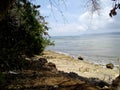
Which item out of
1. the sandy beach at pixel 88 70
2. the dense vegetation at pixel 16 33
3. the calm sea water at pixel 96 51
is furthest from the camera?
the calm sea water at pixel 96 51

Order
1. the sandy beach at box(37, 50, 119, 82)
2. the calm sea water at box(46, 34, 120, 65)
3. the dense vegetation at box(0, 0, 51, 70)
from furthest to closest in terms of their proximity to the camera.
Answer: the calm sea water at box(46, 34, 120, 65), the sandy beach at box(37, 50, 119, 82), the dense vegetation at box(0, 0, 51, 70)

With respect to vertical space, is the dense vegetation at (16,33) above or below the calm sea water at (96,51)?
above

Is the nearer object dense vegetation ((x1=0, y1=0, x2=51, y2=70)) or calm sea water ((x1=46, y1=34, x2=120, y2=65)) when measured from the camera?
dense vegetation ((x1=0, y1=0, x2=51, y2=70))

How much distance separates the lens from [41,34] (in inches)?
999

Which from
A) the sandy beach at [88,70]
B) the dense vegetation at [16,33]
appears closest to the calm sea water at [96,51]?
the sandy beach at [88,70]

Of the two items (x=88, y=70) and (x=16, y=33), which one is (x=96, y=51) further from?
(x=16, y=33)

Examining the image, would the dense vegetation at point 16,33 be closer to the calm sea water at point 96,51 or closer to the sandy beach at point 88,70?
the sandy beach at point 88,70

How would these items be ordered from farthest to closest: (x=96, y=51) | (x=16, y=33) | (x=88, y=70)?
(x=96, y=51), (x=88, y=70), (x=16, y=33)

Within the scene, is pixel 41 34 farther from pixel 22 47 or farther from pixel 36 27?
pixel 22 47

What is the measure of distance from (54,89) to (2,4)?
10.6 feet

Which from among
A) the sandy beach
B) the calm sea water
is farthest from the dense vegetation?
the calm sea water

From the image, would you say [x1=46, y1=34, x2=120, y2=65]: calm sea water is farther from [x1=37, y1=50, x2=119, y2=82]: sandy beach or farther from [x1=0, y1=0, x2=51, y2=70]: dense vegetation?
[x1=0, y1=0, x2=51, y2=70]: dense vegetation

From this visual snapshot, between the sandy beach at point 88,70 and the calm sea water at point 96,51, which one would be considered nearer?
the sandy beach at point 88,70

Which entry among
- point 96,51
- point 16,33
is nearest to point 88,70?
point 16,33
